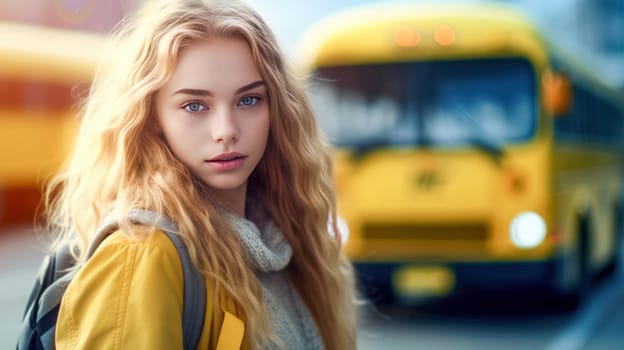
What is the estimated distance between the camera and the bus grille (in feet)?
26.1

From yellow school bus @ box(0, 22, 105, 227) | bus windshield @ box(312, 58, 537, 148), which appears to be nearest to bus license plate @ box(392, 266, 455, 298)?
bus windshield @ box(312, 58, 537, 148)

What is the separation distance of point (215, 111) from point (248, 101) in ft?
0.25

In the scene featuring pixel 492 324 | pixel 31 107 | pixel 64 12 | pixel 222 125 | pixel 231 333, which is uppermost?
pixel 64 12

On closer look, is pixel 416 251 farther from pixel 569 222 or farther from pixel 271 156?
pixel 271 156

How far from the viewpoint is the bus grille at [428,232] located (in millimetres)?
7941

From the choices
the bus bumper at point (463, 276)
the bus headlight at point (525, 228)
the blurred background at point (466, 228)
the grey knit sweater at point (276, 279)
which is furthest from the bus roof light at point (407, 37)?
the grey knit sweater at point (276, 279)

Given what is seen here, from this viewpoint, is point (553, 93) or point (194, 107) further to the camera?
point (553, 93)

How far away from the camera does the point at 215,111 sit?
180 centimetres

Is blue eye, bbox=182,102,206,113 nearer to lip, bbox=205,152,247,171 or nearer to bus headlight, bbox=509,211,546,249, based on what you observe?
lip, bbox=205,152,247,171

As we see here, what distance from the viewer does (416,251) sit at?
8.04 m

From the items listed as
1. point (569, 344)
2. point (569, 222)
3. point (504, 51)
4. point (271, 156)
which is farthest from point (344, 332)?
point (569, 222)

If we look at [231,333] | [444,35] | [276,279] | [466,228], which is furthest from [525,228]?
[231,333]

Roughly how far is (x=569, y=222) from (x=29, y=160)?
332 inches

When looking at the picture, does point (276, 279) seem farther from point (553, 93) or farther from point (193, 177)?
point (553, 93)
